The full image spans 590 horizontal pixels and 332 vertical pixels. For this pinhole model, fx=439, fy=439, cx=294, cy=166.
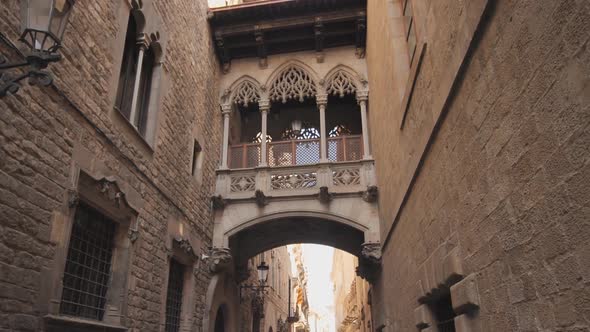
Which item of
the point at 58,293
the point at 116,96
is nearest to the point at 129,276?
the point at 58,293

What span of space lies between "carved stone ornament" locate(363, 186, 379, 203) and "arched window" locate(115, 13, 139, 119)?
507cm

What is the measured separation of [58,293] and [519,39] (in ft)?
14.5

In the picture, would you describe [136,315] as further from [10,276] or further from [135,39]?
[135,39]

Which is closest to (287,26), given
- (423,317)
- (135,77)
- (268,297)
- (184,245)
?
(135,77)

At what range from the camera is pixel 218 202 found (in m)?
9.75

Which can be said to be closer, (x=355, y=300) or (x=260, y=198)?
(x=260, y=198)

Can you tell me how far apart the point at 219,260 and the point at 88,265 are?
13.9ft

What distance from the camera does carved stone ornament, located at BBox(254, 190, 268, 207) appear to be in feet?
31.2

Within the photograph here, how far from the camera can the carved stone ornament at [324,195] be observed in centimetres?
941

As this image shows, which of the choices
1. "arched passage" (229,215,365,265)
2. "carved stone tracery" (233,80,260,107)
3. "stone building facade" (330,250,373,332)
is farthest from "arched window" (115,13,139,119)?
"stone building facade" (330,250,373,332)

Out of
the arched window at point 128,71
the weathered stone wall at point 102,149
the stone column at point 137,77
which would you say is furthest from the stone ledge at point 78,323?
the arched window at point 128,71

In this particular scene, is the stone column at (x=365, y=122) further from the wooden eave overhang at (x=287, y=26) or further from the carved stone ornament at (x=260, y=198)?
the carved stone ornament at (x=260, y=198)

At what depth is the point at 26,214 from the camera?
12.9ft

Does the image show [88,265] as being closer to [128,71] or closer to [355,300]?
[128,71]
